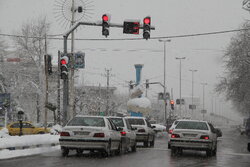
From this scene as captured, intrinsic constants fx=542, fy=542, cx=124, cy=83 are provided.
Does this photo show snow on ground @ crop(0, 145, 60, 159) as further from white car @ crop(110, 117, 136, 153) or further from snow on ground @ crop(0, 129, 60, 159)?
white car @ crop(110, 117, 136, 153)

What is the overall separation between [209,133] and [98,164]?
6807 mm

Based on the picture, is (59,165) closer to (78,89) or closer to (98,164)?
(98,164)

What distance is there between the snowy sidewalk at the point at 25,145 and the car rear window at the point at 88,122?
2.43 meters

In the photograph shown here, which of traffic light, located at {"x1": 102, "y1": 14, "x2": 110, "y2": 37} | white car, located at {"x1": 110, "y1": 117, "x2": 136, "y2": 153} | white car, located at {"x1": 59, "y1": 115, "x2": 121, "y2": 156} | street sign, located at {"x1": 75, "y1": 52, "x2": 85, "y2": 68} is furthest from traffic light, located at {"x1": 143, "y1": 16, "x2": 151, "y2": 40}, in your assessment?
street sign, located at {"x1": 75, "y1": 52, "x2": 85, "y2": 68}

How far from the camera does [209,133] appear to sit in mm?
21297

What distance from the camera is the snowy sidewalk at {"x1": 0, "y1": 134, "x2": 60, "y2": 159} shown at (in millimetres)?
19616

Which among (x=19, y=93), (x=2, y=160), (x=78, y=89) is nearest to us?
(x=2, y=160)

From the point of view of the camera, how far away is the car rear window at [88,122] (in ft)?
62.5

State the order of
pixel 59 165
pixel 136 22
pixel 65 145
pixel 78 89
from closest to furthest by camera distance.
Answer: pixel 59 165, pixel 65 145, pixel 136 22, pixel 78 89

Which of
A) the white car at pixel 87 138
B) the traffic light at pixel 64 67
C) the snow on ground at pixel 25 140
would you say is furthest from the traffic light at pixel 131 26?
the snow on ground at pixel 25 140

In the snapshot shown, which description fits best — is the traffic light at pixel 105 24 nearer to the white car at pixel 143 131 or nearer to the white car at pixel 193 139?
the white car at pixel 193 139

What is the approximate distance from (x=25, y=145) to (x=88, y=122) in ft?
12.2

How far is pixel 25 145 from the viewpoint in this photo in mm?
21516

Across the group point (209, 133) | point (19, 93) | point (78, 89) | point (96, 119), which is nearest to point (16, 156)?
point (96, 119)
